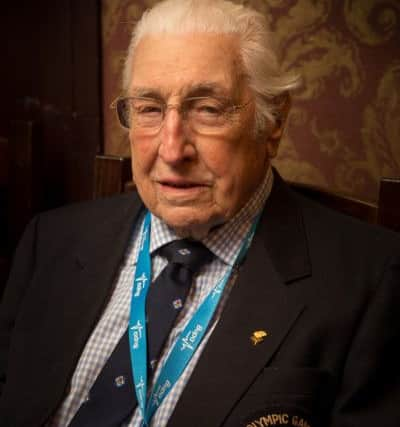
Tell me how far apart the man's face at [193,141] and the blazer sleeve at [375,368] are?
0.38m

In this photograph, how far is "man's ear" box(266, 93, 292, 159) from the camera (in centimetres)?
125

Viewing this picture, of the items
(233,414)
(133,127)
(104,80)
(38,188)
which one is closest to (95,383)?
(233,414)

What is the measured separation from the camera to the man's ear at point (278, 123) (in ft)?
4.09

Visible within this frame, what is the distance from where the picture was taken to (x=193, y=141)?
3.78ft

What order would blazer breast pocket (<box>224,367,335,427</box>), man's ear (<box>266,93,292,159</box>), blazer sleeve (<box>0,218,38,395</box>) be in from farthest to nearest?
blazer sleeve (<box>0,218,38,395</box>)
man's ear (<box>266,93,292,159</box>)
blazer breast pocket (<box>224,367,335,427</box>)

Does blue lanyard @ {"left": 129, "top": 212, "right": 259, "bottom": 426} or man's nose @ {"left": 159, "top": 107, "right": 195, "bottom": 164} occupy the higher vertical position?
man's nose @ {"left": 159, "top": 107, "right": 195, "bottom": 164}

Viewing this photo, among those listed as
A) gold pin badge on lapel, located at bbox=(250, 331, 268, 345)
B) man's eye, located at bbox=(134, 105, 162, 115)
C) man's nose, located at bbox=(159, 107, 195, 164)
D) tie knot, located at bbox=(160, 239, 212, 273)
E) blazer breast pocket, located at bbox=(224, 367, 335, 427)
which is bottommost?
blazer breast pocket, located at bbox=(224, 367, 335, 427)

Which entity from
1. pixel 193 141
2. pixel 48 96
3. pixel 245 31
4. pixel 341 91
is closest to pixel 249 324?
pixel 193 141

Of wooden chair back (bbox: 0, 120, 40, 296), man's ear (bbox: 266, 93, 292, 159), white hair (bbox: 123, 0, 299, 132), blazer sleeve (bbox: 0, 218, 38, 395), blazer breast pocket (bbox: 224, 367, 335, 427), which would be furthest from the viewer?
wooden chair back (bbox: 0, 120, 40, 296)

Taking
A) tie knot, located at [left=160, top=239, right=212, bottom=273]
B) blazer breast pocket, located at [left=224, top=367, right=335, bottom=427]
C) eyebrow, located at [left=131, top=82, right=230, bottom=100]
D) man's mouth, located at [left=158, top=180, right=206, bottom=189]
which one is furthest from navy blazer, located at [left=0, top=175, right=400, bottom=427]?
eyebrow, located at [left=131, top=82, right=230, bottom=100]

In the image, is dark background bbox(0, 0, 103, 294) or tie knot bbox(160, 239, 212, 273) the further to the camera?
dark background bbox(0, 0, 103, 294)

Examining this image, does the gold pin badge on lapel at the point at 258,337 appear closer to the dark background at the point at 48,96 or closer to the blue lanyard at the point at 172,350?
the blue lanyard at the point at 172,350

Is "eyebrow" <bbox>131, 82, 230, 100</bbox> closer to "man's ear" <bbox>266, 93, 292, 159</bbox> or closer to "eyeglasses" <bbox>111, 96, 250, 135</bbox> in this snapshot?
"eyeglasses" <bbox>111, 96, 250, 135</bbox>

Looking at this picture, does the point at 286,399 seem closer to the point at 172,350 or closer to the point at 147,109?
the point at 172,350
